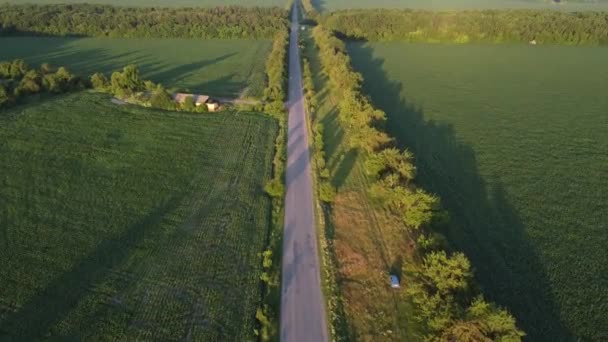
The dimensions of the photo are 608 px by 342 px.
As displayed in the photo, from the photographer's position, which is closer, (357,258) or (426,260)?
(426,260)

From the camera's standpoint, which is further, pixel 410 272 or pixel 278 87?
pixel 278 87

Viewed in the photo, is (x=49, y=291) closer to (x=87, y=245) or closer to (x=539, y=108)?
(x=87, y=245)

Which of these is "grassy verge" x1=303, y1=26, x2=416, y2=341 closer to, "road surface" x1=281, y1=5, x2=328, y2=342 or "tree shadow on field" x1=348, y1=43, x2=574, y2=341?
"road surface" x1=281, y1=5, x2=328, y2=342

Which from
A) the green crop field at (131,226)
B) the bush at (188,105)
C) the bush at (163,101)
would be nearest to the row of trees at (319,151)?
the green crop field at (131,226)

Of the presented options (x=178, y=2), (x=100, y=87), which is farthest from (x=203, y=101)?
(x=178, y=2)

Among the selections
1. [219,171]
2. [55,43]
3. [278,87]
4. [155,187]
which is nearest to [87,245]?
[155,187]

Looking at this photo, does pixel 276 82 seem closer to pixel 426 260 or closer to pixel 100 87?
pixel 100 87

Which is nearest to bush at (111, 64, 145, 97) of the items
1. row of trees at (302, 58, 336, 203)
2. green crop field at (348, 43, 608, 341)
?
row of trees at (302, 58, 336, 203)
